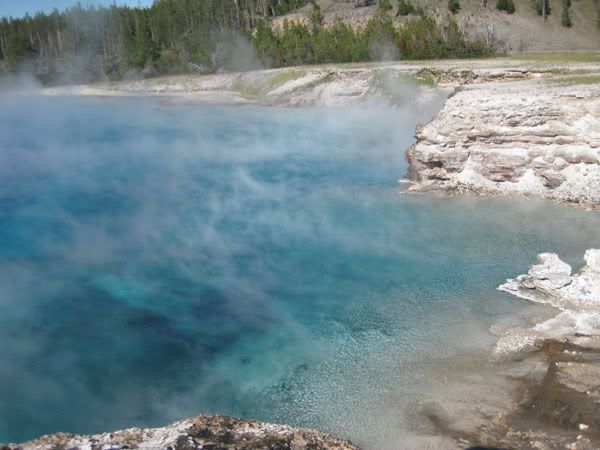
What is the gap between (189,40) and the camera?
105875 millimetres

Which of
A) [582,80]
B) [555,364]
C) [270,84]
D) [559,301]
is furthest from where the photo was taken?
[270,84]

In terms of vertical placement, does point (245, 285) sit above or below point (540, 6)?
below

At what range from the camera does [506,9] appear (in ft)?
262

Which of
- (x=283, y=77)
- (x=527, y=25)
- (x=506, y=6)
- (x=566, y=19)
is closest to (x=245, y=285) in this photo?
(x=283, y=77)

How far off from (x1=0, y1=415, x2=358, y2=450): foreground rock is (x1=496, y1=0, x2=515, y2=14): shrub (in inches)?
3170

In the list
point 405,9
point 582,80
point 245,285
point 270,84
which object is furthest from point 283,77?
point 245,285

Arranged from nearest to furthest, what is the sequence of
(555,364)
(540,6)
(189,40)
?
(555,364) → (540,6) → (189,40)

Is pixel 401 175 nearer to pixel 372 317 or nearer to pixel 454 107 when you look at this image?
pixel 454 107

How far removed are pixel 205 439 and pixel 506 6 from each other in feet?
271

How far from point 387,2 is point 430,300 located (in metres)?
82.7

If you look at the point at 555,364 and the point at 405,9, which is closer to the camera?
the point at 555,364

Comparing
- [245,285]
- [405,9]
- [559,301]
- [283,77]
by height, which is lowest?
[559,301]

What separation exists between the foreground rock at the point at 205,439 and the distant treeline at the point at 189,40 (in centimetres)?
5780

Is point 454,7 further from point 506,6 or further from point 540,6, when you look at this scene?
point 540,6
